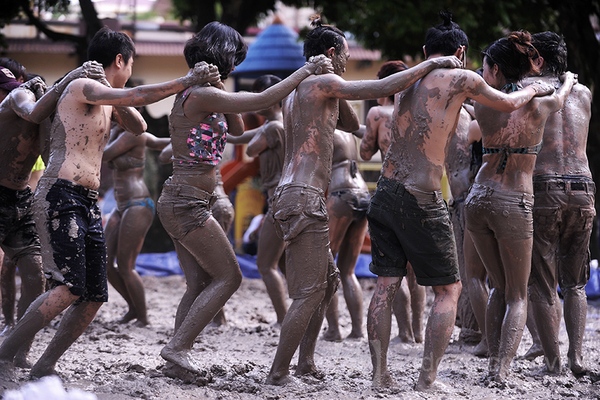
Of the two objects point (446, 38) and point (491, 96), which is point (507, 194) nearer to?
point (491, 96)

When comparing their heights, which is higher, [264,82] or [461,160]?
[264,82]

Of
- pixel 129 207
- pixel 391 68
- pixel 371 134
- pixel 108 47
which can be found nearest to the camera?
pixel 108 47

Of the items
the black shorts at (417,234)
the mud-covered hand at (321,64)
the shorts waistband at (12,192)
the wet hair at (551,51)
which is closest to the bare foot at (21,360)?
the shorts waistband at (12,192)

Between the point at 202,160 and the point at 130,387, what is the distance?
135 centimetres

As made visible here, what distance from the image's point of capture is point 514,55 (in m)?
5.44

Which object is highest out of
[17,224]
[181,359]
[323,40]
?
[323,40]

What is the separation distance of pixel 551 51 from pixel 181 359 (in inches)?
124

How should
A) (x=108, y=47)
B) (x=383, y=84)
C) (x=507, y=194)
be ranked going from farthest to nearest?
(x=507, y=194)
(x=108, y=47)
(x=383, y=84)

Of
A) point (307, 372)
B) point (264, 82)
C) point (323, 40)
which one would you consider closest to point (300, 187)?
point (323, 40)

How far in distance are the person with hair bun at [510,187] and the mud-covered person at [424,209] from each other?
1.16 ft

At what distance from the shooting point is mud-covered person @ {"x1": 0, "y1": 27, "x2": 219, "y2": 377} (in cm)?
477

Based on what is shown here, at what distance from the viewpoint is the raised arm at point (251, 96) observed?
479cm

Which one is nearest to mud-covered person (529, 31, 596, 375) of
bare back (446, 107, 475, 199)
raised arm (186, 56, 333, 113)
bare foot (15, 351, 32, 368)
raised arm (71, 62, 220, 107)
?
bare back (446, 107, 475, 199)

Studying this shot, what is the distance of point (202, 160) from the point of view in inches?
200
